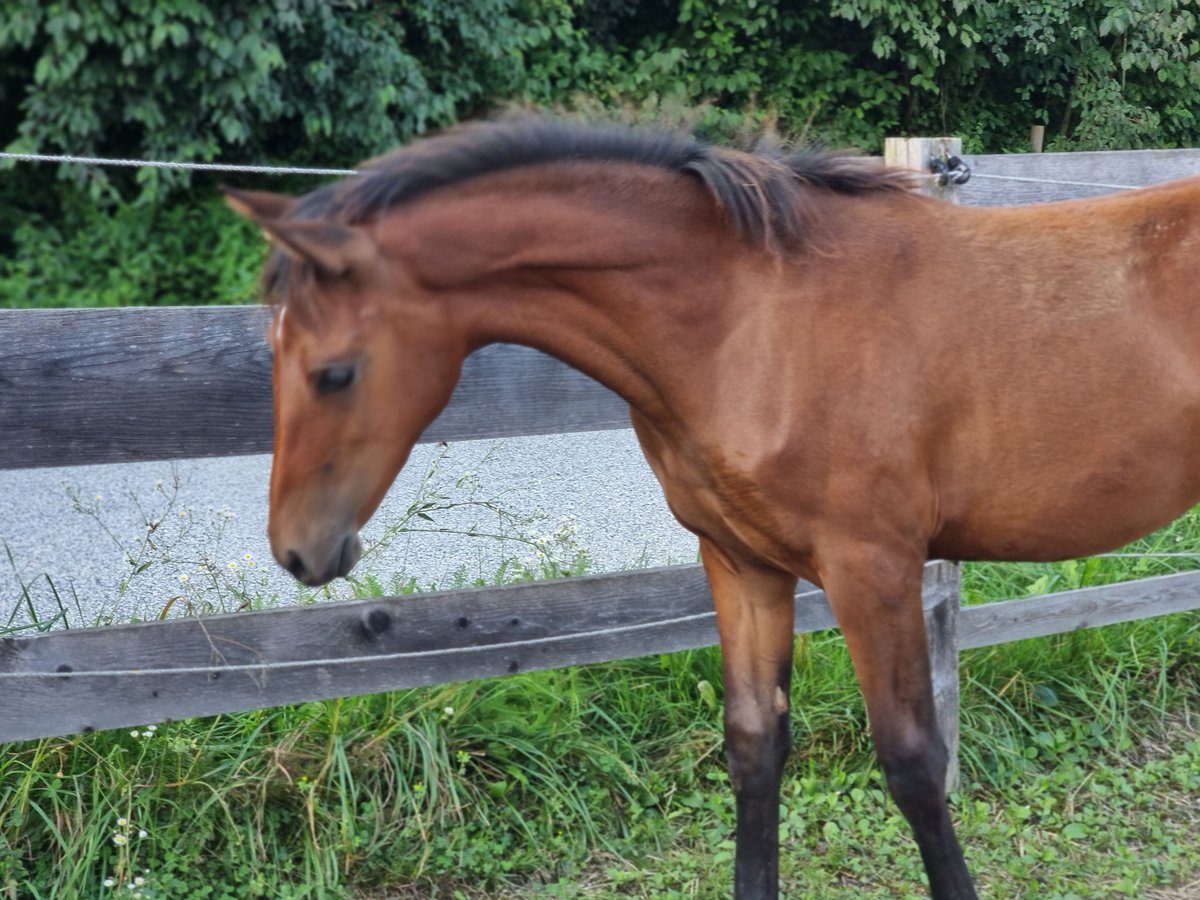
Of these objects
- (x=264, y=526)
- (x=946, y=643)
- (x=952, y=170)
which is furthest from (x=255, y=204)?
(x=264, y=526)

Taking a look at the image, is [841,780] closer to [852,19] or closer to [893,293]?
[893,293]

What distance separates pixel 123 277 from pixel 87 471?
3176mm

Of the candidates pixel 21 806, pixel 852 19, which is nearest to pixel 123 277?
pixel 852 19

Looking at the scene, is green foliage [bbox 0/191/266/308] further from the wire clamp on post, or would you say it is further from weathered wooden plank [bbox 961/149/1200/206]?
the wire clamp on post

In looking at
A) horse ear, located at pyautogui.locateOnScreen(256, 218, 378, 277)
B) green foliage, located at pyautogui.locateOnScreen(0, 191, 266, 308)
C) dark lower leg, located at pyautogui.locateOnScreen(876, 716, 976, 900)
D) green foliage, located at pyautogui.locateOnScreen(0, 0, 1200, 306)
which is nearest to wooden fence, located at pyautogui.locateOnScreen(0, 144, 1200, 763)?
dark lower leg, located at pyautogui.locateOnScreen(876, 716, 976, 900)

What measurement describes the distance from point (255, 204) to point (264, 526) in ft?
14.5

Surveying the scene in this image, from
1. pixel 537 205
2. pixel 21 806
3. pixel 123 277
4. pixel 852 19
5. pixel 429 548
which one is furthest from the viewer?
pixel 123 277

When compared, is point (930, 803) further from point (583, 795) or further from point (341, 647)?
point (341, 647)

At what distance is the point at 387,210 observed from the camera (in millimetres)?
2398

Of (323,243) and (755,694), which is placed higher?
(323,243)

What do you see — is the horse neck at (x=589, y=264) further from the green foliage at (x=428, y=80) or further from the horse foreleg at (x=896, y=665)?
the green foliage at (x=428, y=80)

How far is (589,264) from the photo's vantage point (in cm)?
253

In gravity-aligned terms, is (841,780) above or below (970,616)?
below

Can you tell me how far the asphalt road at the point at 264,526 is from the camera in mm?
4895
